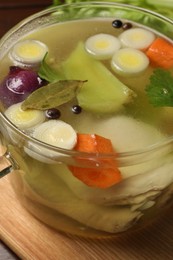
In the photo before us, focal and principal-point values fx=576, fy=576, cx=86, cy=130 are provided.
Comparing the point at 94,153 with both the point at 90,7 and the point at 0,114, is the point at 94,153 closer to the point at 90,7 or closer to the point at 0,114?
the point at 0,114

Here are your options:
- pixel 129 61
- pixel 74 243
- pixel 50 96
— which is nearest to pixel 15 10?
pixel 129 61

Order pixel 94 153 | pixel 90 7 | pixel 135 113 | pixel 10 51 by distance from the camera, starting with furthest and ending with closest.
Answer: pixel 90 7, pixel 10 51, pixel 135 113, pixel 94 153

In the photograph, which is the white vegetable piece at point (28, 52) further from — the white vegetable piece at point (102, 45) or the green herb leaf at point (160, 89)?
the green herb leaf at point (160, 89)

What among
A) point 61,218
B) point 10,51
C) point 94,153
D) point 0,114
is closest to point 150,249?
point 61,218

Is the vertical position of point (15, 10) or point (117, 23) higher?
point (117, 23)

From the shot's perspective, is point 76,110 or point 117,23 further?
point 117,23

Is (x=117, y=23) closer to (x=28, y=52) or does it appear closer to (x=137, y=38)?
(x=137, y=38)
